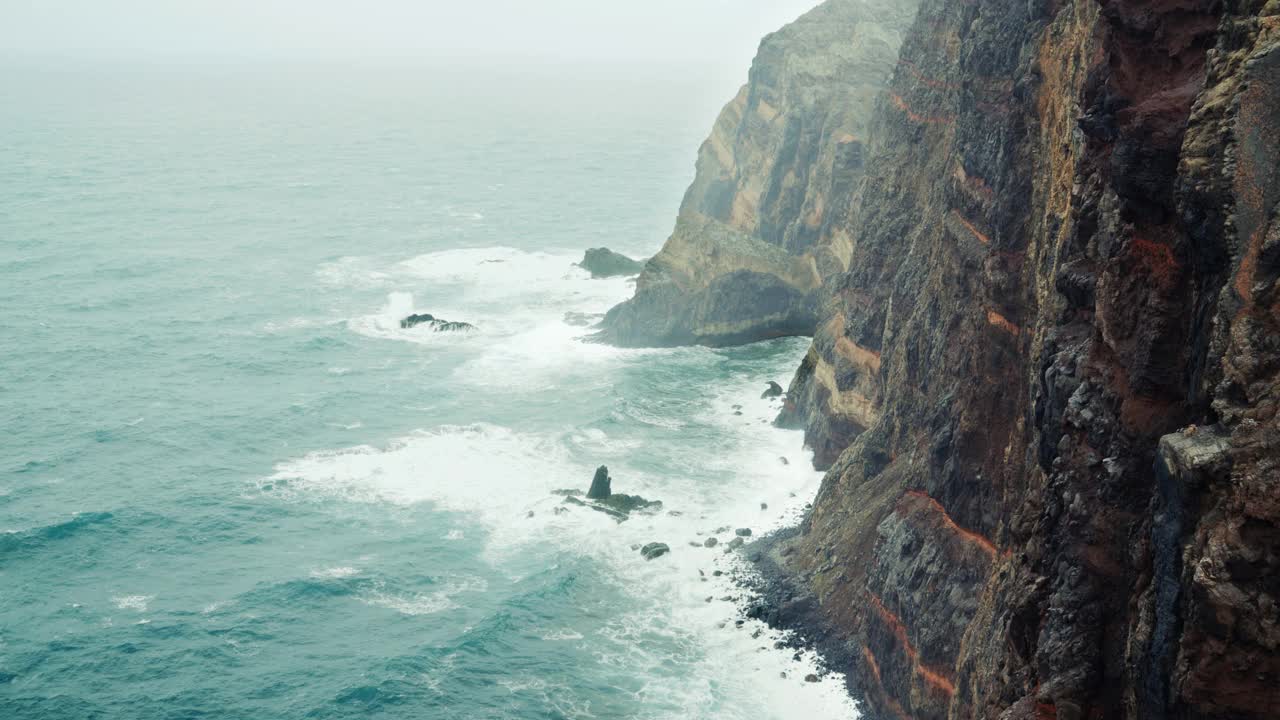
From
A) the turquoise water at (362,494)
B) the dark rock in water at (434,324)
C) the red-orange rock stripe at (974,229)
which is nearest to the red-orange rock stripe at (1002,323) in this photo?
the red-orange rock stripe at (974,229)

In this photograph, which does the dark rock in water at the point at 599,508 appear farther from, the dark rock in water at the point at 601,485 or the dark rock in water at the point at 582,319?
the dark rock in water at the point at 582,319

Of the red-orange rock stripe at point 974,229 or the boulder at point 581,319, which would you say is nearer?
the red-orange rock stripe at point 974,229

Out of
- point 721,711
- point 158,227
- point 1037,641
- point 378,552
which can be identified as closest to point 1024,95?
point 1037,641

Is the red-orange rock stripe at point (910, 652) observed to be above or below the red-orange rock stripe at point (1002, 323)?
below

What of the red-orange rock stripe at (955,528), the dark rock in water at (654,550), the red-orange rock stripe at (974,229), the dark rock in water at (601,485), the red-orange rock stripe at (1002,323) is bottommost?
the dark rock in water at (654,550)

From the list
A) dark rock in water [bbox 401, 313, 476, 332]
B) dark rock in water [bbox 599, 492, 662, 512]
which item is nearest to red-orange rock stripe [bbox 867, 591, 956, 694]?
dark rock in water [bbox 599, 492, 662, 512]

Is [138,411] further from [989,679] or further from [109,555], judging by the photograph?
[989,679]

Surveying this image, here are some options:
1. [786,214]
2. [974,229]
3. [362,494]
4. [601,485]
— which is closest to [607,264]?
[786,214]

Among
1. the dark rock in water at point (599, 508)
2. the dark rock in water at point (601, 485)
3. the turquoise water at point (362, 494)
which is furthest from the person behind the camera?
the dark rock in water at point (601, 485)
